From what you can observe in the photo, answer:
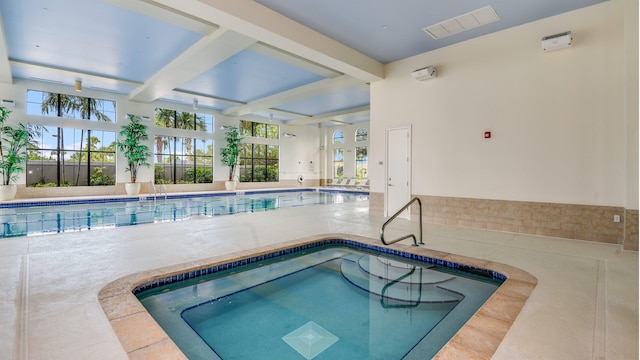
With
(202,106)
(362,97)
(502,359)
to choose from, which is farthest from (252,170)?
(502,359)

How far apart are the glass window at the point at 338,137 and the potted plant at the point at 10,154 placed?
12390 millimetres

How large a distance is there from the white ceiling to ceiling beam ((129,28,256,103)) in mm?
22


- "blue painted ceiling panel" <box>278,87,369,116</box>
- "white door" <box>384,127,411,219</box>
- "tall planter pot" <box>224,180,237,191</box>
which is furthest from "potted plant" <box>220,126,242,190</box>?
"white door" <box>384,127,411,219</box>

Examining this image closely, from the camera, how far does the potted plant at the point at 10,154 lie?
27.4 ft

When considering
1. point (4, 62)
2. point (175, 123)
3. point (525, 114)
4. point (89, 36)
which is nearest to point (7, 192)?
point (4, 62)

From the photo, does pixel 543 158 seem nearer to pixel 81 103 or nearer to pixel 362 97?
pixel 362 97

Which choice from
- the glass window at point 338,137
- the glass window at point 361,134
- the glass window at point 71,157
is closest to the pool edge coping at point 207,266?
the glass window at point 71,157

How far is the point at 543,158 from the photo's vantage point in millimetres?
4629

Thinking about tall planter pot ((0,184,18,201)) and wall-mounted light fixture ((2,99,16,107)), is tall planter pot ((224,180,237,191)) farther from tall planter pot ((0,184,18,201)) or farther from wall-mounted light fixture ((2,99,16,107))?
wall-mounted light fixture ((2,99,16,107))

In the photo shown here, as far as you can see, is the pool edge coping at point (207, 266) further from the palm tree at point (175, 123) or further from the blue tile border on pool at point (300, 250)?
the palm tree at point (175, 123)

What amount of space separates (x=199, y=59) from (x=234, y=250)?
14.4 feet

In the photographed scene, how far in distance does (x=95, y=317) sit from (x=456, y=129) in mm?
5584

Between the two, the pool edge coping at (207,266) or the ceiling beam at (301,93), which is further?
the ceiling beam at (301,93)

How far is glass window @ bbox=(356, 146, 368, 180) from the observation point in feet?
51.6
